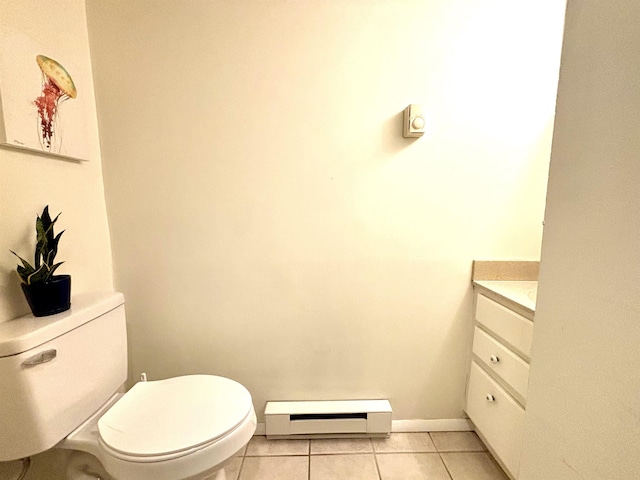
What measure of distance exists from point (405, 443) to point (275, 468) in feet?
2.00

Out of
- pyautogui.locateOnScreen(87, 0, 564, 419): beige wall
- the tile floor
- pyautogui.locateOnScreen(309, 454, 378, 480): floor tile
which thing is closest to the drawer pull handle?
→ pyautogui.locateOnScreen(87, 0, 564, 419): beige wall

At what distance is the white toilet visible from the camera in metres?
0.77

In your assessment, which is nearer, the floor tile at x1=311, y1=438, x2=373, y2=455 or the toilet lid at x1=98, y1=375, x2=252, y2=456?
the toilet lid at x1=98, y1=375, x2=252, y2=456

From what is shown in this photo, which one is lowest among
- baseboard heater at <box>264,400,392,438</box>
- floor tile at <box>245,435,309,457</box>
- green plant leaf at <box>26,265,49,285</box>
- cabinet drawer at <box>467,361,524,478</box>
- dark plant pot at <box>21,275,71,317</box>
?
floor tile at <box>245,435,309,457</box>

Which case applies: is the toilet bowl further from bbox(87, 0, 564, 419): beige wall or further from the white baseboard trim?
the white baseboard trim

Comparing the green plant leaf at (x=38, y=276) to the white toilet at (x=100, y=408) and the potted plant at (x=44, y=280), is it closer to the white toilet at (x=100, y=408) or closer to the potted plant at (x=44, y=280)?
the potted plant at (x=44, y=280)

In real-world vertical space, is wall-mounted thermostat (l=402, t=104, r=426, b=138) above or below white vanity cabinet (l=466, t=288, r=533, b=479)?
above

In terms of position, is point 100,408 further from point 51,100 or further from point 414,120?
point 414,120

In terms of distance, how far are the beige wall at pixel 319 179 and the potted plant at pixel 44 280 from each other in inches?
15.6

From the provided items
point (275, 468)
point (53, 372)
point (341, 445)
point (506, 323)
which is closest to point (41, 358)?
point (53, 372)

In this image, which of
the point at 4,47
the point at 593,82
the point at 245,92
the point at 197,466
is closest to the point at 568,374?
the point at 593,82

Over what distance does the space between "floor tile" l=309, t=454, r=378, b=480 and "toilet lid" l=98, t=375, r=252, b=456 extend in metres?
0.57

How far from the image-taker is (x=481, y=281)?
1.36 meters

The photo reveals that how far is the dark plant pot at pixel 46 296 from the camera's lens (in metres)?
0.87
